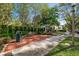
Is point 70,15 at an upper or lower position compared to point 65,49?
upper

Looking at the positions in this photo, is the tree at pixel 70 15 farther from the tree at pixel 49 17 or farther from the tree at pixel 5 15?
the tree at pixel 5 15

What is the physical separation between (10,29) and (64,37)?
70cm

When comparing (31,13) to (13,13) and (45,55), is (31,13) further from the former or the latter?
(45,55)

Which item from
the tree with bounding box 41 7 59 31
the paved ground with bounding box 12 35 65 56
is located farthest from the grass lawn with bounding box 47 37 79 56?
the tree with bounding box 41 7 59 31

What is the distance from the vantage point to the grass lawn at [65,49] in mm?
2512

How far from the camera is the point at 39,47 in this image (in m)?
2.59

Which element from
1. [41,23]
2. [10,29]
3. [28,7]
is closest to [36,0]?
[28,7]

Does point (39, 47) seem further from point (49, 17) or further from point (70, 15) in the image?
point (70, 15)

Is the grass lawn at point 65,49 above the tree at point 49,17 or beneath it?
beneath

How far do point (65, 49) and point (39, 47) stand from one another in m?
0.33

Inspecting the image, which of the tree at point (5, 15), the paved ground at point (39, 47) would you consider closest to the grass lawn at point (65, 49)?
the paved ground at point (39, 47)

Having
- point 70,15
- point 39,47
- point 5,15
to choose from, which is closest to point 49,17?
point 70,15

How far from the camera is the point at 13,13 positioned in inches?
101

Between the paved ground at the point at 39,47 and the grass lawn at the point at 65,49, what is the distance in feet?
0.19
